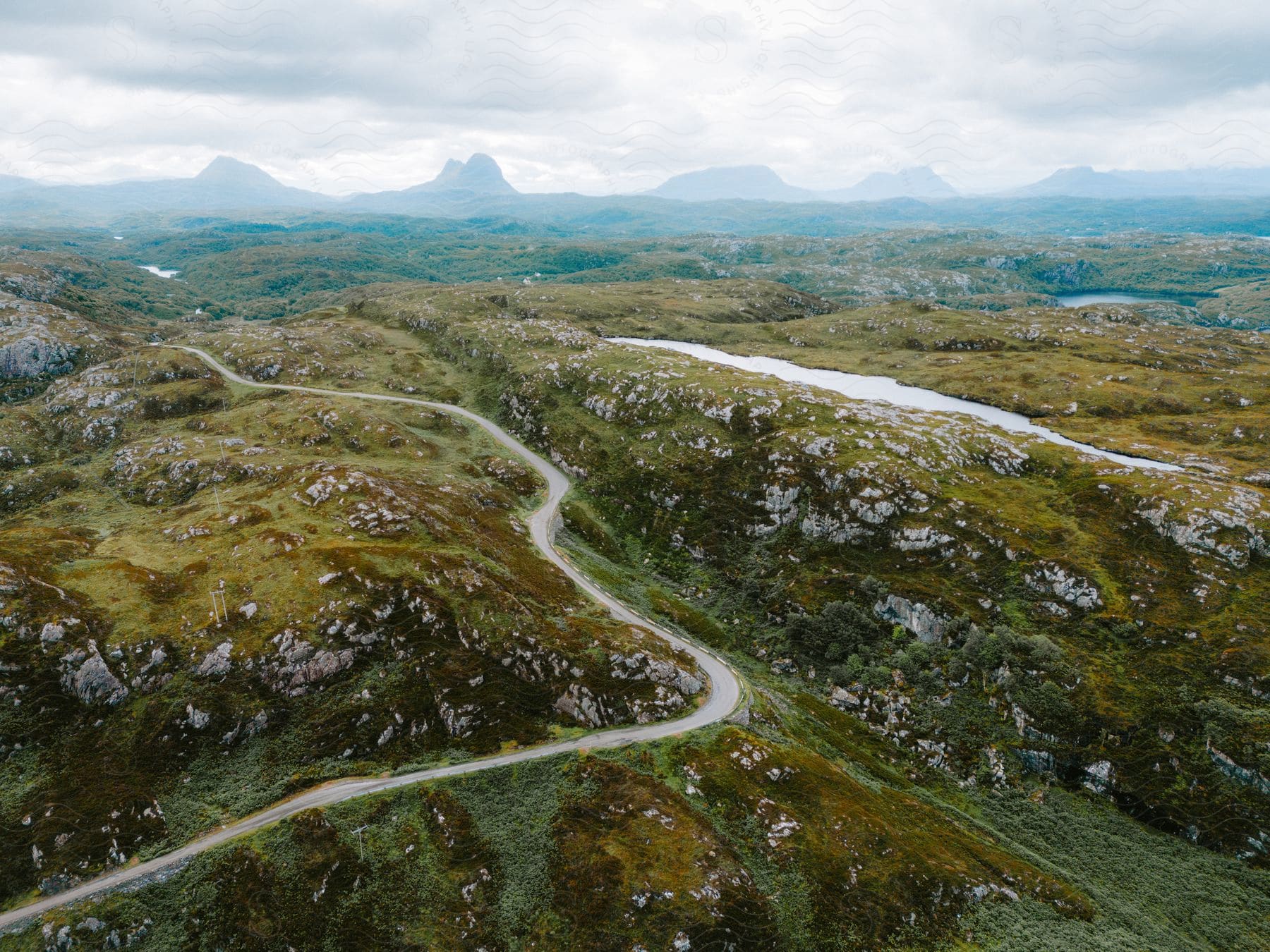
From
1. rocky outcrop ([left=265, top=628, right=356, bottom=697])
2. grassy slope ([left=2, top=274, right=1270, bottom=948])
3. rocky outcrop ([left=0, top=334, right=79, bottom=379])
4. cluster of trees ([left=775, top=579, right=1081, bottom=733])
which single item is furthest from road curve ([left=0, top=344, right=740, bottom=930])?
rocky outcrop ([left=0, top=334, right=79, bottom=379])

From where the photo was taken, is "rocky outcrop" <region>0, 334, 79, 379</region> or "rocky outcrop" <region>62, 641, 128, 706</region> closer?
"rocky outcrop" <region>62, 641, 128, 706</region>

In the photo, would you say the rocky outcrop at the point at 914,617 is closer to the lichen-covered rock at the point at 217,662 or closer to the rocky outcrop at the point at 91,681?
the lichen-covered rock at the point at 217,662

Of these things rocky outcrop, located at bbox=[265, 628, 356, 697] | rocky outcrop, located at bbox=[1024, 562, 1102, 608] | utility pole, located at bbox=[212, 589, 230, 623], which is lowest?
rocky outcrop, located at bbox=[265, 628, 356, 697]

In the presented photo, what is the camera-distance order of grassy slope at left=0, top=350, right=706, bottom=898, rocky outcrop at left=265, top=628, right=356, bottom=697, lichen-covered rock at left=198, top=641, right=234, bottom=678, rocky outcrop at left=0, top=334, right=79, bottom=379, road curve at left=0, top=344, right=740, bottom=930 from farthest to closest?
rocky outcrop at left=0, top=334, right=79, bottom=379 → rocky outcrop at left=265, top=628, right=356, bottom=697 → lichen-covered rock at left=198, top=641, right=234, bottom=678 → grassy slope at left=0, top=350, right=706, bottom=898 → road curve at left=0, top=344, right=740, bottom=930

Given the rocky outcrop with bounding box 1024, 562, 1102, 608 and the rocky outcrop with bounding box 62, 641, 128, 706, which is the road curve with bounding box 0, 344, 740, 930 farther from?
the rocky outcrop with bounding box 1024, 562, 1102, 608

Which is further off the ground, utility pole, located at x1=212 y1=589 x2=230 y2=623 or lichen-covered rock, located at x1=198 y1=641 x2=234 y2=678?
utility pole, located at x1=212 y1=589 x2=230 y2=623

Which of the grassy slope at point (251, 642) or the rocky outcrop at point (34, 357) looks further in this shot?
the rocky outcrop at point (34, 357)

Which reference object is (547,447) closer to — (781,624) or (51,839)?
(781,624)

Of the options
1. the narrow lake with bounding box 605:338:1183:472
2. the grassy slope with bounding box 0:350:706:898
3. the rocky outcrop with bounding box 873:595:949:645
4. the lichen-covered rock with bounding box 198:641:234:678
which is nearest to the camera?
the grassy slope with bounding box 0:350:706:898

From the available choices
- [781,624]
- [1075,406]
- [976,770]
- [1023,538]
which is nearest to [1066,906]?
[976,770]

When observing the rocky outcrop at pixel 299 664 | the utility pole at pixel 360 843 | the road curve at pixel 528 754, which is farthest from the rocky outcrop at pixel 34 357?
the utility pole at pixel 360 843
